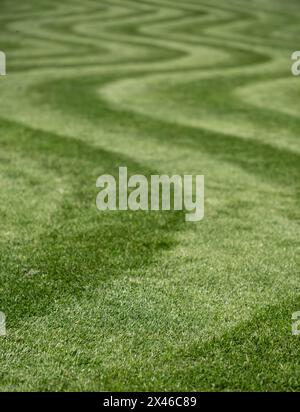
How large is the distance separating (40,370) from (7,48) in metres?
29.9

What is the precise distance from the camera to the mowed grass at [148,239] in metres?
7.11

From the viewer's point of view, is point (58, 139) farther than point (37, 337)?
Yes

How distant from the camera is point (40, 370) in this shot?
688 cm

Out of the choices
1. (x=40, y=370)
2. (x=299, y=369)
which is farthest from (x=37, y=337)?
(x=299, y=369)

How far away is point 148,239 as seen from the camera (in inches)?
416

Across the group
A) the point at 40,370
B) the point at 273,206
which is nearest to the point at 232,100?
the point at 273,206

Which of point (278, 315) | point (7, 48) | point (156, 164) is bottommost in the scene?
point (7, 48)

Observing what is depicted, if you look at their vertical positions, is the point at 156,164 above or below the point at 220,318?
below

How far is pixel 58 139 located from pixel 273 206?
661cm

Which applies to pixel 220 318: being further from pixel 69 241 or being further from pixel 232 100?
pixel 232 100

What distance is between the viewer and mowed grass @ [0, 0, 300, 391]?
711cm

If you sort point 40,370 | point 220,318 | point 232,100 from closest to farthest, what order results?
point 40,370, point 220,318, point 232,100

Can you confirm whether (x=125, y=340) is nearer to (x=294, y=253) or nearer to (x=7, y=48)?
(x=294, y=253)

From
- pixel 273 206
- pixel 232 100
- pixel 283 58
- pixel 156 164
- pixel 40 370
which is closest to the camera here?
pixel 40 370
